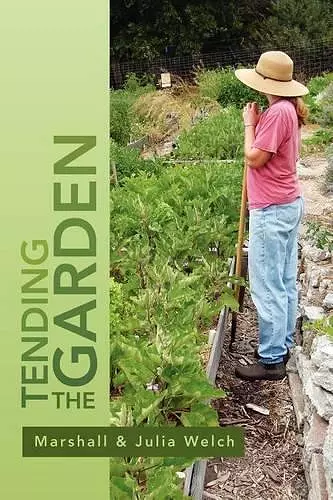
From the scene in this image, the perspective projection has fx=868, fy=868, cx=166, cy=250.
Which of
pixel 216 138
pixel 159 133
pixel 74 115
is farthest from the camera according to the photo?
pixel 159 133

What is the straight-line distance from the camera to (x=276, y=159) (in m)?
3.88

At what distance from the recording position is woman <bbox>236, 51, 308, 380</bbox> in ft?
12.3

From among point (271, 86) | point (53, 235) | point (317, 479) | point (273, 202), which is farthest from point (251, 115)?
point (53, 235)

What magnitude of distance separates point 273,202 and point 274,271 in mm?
350

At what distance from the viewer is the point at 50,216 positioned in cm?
144

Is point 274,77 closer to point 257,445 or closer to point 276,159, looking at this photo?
point 276,159

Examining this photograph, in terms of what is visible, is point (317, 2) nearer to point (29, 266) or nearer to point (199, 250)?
point (199, 250)

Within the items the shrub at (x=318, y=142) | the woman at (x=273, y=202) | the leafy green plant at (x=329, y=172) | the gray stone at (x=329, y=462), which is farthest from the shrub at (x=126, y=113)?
the gray stone at (x=329, y=462)

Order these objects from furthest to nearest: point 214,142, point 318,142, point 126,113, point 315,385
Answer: point 126,113
point 318,142
point 214,142
point 315,385

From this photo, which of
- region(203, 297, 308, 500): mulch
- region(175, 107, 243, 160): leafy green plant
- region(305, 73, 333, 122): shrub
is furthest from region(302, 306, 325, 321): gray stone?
region(305, 73, 333, 122): shrub

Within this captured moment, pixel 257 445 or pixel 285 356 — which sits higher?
pixel 285 356

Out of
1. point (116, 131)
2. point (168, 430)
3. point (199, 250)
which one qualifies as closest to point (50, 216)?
point (168, 430)

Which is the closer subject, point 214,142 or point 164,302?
point 164,302

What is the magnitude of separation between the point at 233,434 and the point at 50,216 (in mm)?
524
